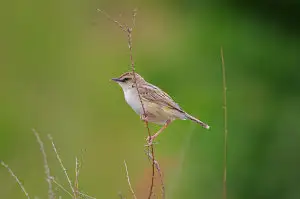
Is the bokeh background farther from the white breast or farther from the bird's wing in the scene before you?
the white breast

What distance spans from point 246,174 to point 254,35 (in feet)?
4.82

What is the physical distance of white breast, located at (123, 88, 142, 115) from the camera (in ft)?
18.0

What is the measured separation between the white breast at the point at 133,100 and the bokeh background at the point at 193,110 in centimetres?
83

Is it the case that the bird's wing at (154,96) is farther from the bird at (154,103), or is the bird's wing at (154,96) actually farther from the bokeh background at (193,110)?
the bokeh background at (193,110)

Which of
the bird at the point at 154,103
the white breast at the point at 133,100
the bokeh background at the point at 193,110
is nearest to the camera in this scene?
the white breast at the point at 133,100

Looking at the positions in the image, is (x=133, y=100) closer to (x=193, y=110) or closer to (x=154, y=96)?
(x=154, y=96)

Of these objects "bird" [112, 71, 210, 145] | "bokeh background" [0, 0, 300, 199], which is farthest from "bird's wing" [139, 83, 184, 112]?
"bokeh background" [0, 0, 300, 199]

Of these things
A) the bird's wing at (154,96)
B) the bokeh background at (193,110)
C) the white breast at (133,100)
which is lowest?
the white breast at (133,100)

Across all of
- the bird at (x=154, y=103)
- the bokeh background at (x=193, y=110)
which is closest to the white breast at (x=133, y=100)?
the bird at (x=154, y=103)

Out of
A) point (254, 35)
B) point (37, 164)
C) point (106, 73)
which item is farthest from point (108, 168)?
point (106, 73)

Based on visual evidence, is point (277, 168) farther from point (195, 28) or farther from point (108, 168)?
point (108, 168)

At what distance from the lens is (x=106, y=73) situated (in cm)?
1540

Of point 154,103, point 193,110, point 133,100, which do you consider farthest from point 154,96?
point 193,110

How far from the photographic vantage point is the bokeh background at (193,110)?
974cm
